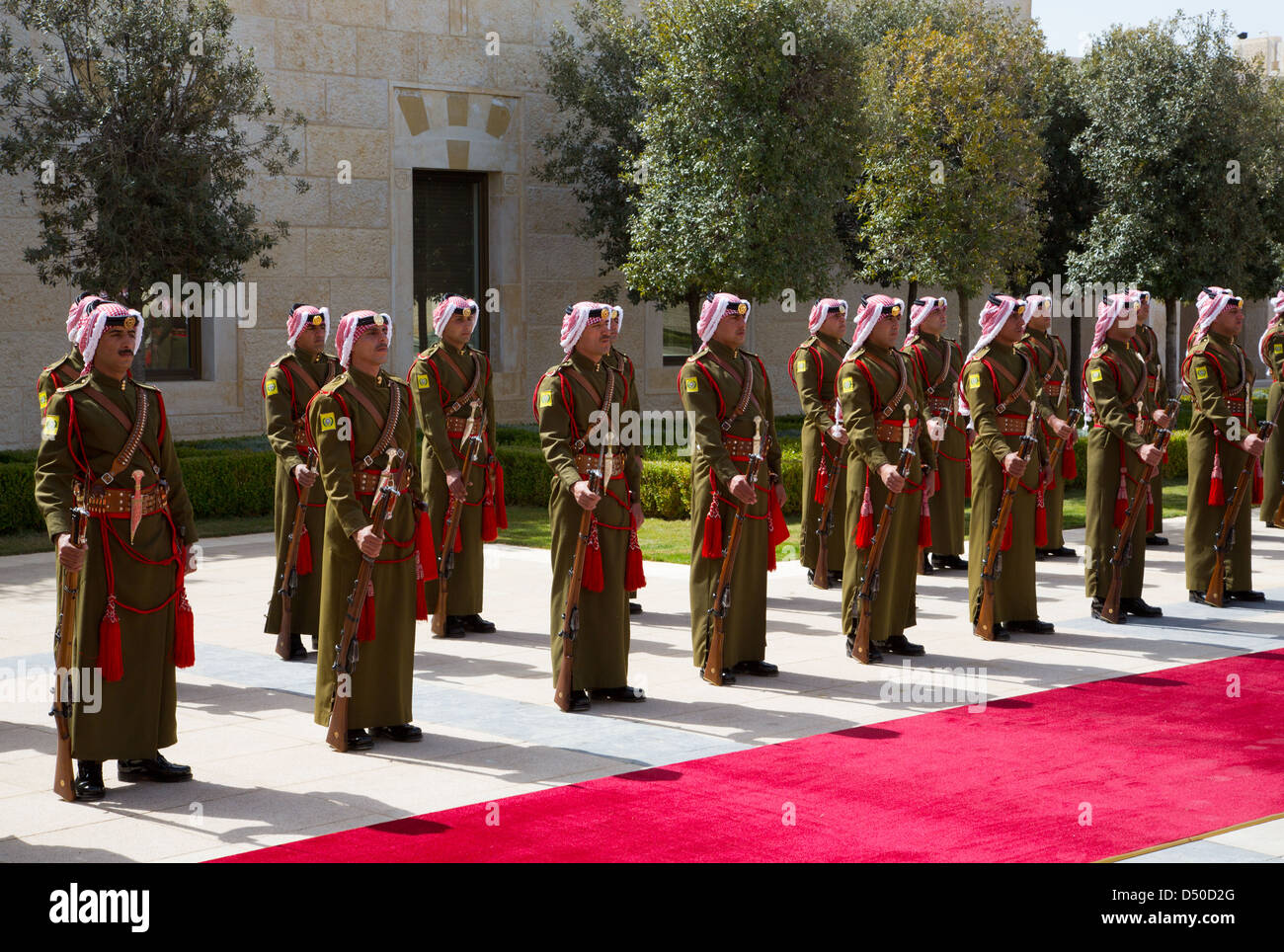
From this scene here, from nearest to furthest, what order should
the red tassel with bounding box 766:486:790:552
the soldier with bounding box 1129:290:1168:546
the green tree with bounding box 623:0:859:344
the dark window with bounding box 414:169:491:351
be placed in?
1. the red tassel with bounding box 766:486:790:552
2. the soldier with bounding box 1129:290:1168:546
3. the green tree with bounding box 623:0:859:344
4. the dark window with bounding box 414:169:491:351

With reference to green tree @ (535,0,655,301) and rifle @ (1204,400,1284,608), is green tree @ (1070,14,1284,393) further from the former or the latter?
rifle @ (1204,400,1284,608)

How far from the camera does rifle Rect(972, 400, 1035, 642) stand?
10135 mm

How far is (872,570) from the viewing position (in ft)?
31.2

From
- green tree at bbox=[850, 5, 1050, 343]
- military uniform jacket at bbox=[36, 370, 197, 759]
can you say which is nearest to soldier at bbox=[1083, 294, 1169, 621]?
military uniform jacket at bbox=[36, 370, 197, 759]

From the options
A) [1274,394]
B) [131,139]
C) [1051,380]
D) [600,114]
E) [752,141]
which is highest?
[600,114]

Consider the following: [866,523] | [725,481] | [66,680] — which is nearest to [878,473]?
[866,523]

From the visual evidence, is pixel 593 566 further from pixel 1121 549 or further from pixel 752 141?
pixel 752 141

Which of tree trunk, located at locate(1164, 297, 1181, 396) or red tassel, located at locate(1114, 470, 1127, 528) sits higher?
tree trunk, located at locate(1164, 297, 1181, 396)

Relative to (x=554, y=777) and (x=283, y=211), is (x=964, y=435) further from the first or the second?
(x=283, y=211)

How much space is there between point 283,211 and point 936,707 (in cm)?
1383

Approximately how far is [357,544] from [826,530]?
5.45 m

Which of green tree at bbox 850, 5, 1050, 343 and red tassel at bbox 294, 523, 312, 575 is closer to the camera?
red tassel at bbox 294, 523, 312, 575

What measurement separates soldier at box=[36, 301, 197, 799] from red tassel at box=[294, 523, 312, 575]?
2731 mm

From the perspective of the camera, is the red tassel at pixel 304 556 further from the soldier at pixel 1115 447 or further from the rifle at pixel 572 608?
the soldier at pixel 1115 447
